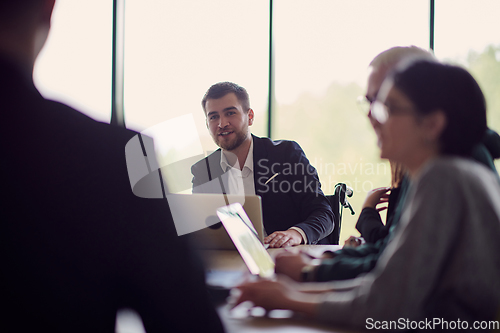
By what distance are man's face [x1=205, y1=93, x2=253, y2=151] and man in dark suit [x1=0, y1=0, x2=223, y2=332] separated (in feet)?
6.89

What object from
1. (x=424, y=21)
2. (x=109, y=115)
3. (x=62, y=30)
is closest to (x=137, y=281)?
(x=109, y=115)

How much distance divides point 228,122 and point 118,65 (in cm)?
229

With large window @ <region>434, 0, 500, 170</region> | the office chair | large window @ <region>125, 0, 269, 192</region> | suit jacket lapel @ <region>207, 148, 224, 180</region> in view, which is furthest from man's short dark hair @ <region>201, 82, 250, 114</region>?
large window @ <region>434, 0, 500, 170</region>

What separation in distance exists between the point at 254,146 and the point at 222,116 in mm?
365

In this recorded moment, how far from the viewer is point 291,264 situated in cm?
107

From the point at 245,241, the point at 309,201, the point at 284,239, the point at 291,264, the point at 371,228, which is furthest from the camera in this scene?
the point at 309,201

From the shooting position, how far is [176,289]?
1.96 ft

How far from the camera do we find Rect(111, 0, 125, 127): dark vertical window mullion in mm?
4273

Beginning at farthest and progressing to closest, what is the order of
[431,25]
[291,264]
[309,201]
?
[431,25]
[309,201]
[291,264]

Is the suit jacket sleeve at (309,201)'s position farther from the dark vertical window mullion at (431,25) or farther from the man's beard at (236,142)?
the dark vertical window mullion at (431,25)

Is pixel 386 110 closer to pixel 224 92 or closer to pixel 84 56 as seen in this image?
pixel 224 92

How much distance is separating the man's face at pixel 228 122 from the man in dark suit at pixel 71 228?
82.7 inches

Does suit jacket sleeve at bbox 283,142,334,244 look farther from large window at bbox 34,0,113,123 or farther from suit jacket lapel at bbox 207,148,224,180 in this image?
large window at bbox 34,0,113,123

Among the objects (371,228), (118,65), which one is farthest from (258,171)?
(118,65)
